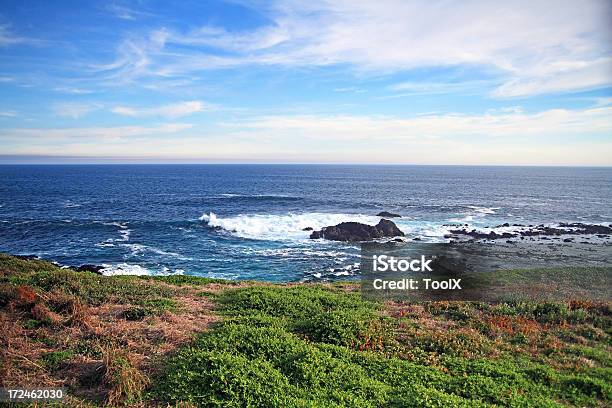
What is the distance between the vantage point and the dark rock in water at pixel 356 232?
49447 millimetres

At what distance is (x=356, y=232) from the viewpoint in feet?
165

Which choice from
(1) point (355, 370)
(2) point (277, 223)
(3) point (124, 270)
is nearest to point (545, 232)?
(2) point (277, 223)

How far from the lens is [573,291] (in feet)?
76.8

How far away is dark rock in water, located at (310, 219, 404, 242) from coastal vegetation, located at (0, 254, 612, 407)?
32.0 meters

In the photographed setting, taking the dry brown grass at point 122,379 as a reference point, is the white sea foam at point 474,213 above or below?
below

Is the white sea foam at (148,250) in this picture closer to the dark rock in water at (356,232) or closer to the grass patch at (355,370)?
the dark rock in water at (356,232)

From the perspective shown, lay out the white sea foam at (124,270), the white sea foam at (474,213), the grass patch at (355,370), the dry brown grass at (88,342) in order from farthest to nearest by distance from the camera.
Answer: the white sea foam at (474,213) < the white sea foam at (124,270) < the dry brown grass at (88,342) < the grass patch at (355,370)

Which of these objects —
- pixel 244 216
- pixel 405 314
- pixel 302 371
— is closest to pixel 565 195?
pixel 244 216

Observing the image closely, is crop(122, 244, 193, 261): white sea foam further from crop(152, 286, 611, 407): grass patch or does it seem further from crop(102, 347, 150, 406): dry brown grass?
crop(102, 347, 150, 406): dry brown grass

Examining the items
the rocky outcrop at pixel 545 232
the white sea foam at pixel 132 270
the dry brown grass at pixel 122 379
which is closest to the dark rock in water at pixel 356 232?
the rocky outcrop at pixel 545 232

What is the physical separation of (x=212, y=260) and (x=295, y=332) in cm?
2785

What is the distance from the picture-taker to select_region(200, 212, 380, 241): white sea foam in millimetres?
51300

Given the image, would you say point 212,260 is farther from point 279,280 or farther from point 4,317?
point 4,317

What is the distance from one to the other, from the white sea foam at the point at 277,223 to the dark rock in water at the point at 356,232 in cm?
280
